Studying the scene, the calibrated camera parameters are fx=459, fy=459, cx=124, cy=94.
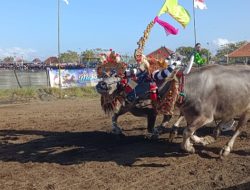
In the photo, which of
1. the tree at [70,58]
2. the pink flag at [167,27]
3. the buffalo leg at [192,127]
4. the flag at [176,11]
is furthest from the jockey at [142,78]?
the tree at [70,58]

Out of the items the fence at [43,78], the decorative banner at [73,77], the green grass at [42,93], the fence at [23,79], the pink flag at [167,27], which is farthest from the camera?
the decorative banner at [73,77]

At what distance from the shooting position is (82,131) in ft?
38.6

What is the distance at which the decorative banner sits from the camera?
94.9ft

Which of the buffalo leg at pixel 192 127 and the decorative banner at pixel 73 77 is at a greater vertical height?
the buffalo leg at pixel 192 127

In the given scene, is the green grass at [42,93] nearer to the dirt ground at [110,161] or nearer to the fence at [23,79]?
the fence at [23,79]

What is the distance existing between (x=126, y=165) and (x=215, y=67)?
2.54m

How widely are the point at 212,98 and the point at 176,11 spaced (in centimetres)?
205

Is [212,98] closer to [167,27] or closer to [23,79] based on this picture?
[167,27]

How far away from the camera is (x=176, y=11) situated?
Answer: 9211mm

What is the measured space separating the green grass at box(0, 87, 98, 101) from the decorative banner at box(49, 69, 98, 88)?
91.1 inches

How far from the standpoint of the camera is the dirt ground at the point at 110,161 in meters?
6.93

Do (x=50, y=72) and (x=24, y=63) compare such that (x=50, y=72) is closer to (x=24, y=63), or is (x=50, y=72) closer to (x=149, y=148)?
(x=24, y=63)

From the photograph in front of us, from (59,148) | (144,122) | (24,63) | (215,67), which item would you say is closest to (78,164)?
(59,148)

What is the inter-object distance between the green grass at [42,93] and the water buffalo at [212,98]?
16676mm
